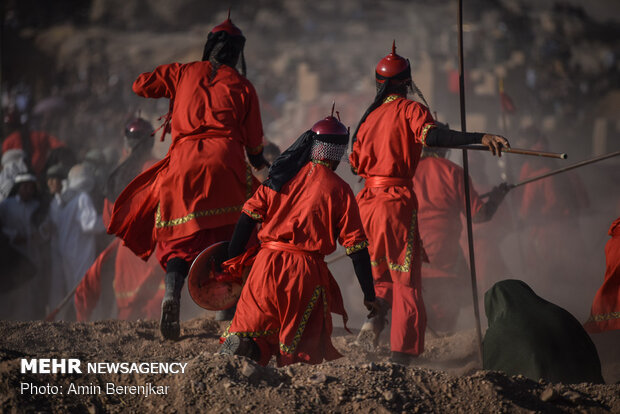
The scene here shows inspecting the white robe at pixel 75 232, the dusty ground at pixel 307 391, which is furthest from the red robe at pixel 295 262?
the white robe at pixel 75 232

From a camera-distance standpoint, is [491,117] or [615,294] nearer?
[615,294]

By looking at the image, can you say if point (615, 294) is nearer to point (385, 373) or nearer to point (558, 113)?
point (385, 373)

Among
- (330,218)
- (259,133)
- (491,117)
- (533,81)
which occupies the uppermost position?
(533,81)

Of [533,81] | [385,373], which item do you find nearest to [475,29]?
[533,81]

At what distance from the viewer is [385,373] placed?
132 inches

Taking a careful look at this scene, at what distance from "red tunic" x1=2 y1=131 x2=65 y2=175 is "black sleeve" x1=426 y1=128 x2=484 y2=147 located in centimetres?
719

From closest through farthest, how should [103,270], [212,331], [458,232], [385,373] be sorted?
[385,373] < [212,331] < [458,232] < [103,270]

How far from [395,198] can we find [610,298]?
55.6 inches

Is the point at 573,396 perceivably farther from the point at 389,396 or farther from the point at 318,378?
the point at 318,378

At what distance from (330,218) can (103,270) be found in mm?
4035

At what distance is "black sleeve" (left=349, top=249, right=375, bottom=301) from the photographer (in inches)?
148

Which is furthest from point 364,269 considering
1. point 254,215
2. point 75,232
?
point 75,232

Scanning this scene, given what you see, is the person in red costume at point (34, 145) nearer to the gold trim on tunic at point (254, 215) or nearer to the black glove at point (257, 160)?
the black glove at point (257, 160)

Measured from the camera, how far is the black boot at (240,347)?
142 inches
